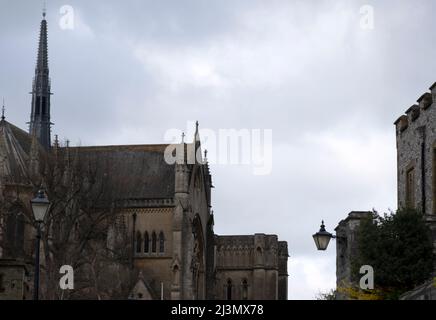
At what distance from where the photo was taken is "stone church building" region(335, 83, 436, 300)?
31669mm

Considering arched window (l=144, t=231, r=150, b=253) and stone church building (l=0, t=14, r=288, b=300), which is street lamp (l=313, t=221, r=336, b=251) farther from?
arched window (l=144, t=231, r=150, b=253)

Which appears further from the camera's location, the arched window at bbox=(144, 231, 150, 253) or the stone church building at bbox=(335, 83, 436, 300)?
the arched window at bbox=(144, 231, 150, 253)

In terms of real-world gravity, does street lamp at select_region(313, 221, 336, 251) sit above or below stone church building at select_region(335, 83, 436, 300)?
below

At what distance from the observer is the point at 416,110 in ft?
121

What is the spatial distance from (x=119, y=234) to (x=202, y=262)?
1070cm

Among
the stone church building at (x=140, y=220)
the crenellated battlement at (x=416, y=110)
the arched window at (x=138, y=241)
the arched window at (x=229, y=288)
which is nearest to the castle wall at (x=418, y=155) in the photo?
the crenellated battlement at (x=416, y=110)

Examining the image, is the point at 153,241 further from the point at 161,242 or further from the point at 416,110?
the point at 416,110

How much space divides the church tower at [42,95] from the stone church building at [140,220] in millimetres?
18402

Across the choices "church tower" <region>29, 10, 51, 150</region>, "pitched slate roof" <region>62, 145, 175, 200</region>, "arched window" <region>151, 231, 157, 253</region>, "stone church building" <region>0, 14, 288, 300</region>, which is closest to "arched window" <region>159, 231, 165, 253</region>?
"stone church building" <region>0, 14, 288, 300</region>

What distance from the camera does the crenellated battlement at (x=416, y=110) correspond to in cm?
3488

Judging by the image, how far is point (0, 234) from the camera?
6569 centimetres

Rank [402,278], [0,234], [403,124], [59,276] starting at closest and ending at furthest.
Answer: [402,278]
[403,124]
[59,276]
[0,234]
